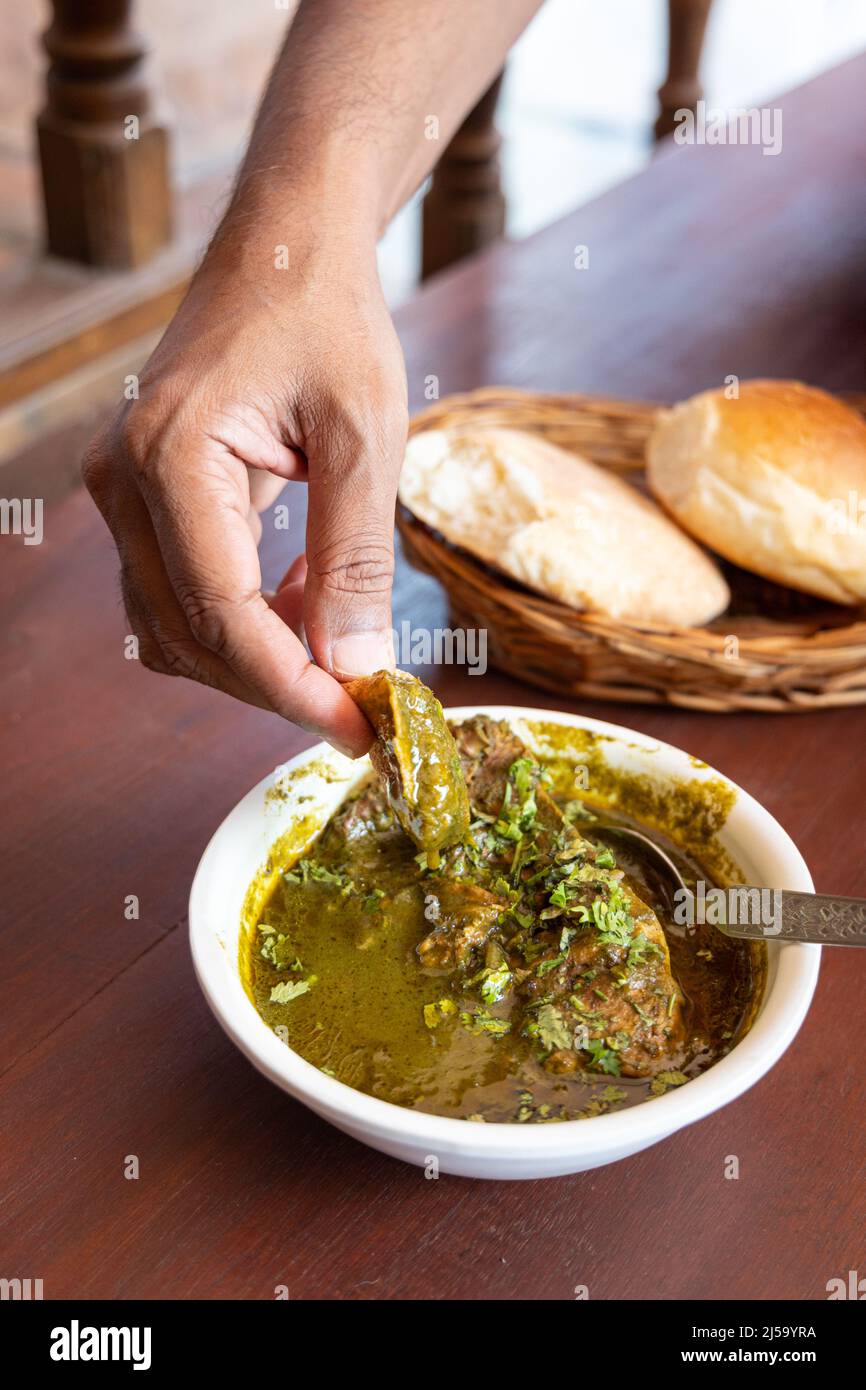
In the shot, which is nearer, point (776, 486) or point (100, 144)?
point (776, 486)

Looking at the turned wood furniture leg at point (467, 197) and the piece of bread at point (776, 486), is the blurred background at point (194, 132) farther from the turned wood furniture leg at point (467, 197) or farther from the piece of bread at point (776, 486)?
the piece of bread at point (776, 486)

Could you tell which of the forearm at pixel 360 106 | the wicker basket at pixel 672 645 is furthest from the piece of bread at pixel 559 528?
the forearm at pixel 360 106

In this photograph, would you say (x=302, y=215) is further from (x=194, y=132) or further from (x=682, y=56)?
(x=194, y=132)

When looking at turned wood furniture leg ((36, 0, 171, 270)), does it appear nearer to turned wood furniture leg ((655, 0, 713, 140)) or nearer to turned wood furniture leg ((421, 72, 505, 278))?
turned wood furniture leg ((421, 72, 505, 278))

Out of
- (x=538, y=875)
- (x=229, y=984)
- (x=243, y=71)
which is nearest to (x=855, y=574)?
(x=538, y=875)

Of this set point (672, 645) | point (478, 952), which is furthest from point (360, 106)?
point (478, 952)

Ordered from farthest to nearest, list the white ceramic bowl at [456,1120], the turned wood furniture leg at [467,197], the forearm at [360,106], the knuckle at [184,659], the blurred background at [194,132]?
the turned wood furniture leg at [467,197] → the blurred background at [194,132] → the forearm at [360,106] → the knuckle at [184,659] → the white ceramic bowl at [456,1120]
